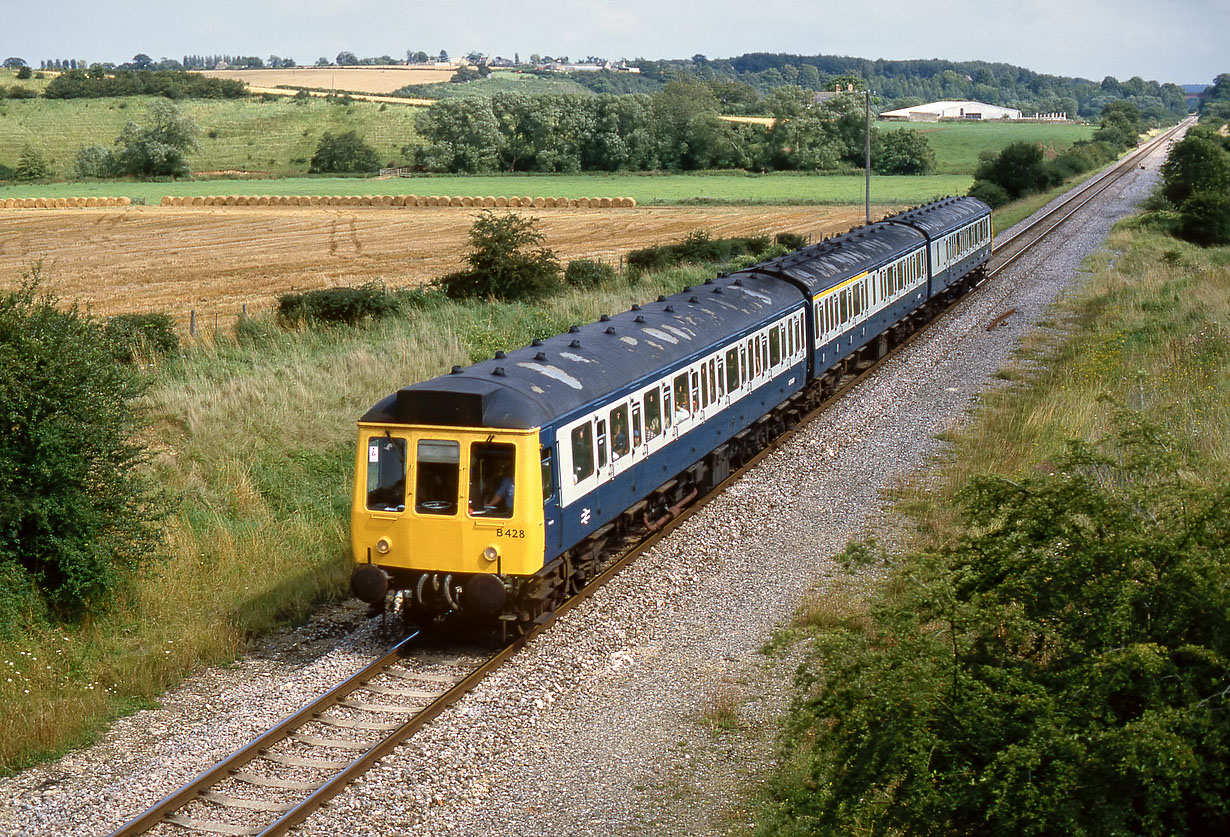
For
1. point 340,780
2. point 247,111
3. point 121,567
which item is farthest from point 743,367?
point 247,111

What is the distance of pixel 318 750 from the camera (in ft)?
36.4

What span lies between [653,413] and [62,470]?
7159 mm

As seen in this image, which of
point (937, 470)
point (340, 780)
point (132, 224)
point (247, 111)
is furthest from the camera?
point (247, 111)

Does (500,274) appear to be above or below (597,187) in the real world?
below

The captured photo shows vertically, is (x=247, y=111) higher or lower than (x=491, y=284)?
higher

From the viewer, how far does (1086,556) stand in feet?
23.3

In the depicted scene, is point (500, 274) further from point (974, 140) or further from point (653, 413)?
point (974, 140)

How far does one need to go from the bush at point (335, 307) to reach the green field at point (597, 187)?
5191cm

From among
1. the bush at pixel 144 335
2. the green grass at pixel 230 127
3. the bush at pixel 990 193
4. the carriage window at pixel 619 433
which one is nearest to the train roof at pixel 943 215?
the bush at pixel 144 335

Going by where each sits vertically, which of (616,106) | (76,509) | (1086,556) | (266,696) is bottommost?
(266,696)

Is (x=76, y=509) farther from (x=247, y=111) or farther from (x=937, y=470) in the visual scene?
(x=247, y=111)

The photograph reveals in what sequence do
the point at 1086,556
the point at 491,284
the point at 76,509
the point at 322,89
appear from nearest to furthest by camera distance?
the point at 1086,556
the point at 76,509
the point at 491,284
the point at 322,89

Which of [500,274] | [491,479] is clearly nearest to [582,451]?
[491,479]

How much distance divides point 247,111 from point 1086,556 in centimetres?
14243
